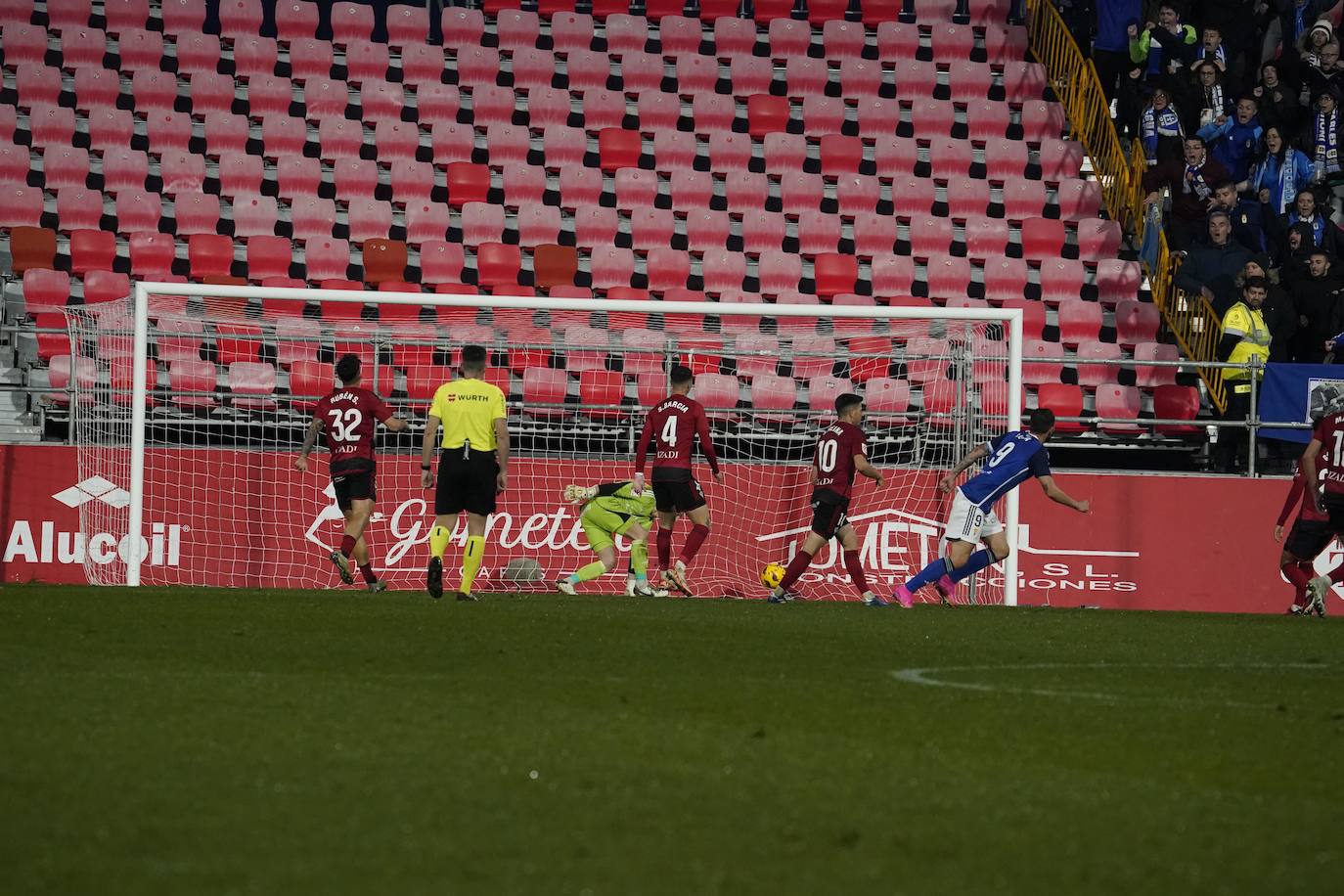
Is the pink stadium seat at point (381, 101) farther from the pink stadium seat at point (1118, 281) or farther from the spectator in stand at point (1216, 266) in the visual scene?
the spectator in stand at point (1216, 266)

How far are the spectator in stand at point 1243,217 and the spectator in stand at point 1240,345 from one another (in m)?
1.52

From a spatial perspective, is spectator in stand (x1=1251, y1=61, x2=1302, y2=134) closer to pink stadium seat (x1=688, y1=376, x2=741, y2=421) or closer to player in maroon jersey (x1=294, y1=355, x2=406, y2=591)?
pink stadium seat (x1=688, y1=376, x2=741, y2=421)

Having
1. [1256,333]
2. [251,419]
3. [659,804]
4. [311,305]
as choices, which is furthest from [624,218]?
[659,804]

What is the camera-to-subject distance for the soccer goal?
14.3 m

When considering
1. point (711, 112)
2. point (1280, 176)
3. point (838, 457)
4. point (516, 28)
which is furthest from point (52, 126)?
point (1280, 176)

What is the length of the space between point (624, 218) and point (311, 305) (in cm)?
373

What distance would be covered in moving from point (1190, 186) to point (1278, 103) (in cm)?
147

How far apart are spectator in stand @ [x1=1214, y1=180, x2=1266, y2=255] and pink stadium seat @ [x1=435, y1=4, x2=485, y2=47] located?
8887mm

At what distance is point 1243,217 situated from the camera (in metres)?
17.7

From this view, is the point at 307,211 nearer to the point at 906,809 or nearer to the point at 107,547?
the point at 107,547

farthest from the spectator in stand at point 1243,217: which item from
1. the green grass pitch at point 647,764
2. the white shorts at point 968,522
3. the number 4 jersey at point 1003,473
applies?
the green grass pitch at point 647,764

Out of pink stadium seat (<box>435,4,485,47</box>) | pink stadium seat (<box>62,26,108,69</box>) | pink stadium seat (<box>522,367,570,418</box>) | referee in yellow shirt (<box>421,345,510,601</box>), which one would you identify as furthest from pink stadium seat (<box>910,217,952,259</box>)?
pink stadium seat (<box>62,26,108,69</box>)

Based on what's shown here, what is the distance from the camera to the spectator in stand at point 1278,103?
61.2 feet

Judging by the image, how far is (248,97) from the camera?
19.4m
